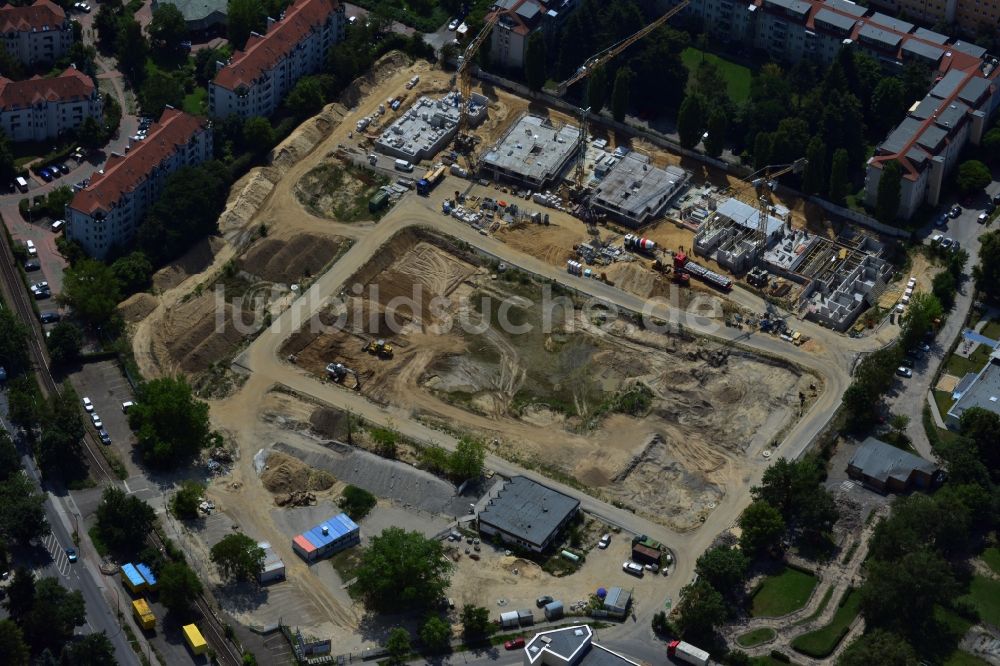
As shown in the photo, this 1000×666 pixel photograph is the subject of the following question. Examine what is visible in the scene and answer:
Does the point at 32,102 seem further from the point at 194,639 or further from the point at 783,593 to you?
the point at 783,593

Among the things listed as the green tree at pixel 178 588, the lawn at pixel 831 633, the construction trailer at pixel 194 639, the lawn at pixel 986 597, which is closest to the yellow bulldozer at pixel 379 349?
the green tree at pixel 178 588

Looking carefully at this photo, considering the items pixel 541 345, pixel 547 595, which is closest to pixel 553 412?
pixel 541 345

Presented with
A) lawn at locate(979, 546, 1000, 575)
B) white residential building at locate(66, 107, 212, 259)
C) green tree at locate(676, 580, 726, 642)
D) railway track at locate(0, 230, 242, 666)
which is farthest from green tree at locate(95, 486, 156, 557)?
lawn at locate(979, 546, 1000, 575)

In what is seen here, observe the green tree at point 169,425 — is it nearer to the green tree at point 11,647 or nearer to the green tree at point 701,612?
the green tree at point 11,647

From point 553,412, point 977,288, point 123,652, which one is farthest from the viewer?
point 977,288

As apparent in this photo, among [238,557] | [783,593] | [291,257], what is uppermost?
[783,593]

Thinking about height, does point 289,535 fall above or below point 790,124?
below

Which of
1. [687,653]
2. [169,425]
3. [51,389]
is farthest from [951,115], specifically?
[51,389]

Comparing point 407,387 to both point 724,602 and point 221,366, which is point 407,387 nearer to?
point 221,366
